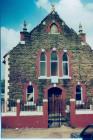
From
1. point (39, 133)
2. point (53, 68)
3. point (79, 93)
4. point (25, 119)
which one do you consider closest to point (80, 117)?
point (79, 93)

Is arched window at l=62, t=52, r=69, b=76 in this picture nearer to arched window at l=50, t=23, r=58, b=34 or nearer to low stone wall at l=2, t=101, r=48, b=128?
arched window at l=50, t=23, r=58, b=34

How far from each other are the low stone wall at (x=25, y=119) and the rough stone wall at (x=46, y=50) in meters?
0.69

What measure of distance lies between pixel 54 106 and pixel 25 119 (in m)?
1.21

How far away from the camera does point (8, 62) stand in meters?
11.3

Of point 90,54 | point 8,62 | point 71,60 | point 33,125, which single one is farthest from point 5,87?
point 90,54

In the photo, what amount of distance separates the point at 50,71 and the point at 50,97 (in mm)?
958

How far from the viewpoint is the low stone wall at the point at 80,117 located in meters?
10.6

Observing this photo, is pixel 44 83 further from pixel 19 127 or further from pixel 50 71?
pixel 19 127

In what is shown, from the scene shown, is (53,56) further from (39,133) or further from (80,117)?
(39,133)

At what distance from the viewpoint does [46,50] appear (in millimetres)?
11562

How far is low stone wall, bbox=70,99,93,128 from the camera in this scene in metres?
10.6

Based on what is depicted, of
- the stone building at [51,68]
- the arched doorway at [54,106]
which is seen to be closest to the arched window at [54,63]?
the stone building at [51,68]

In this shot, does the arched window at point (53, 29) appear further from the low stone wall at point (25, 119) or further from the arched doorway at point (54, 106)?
the low stone wall at point (25, 119)

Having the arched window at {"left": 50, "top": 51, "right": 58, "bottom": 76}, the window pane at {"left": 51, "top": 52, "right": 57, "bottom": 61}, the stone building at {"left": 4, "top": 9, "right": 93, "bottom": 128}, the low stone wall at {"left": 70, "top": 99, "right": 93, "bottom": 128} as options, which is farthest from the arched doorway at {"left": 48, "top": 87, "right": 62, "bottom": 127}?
the window pane at {"left": 51, "top": 52, "right": 57, "bottom": 61}
